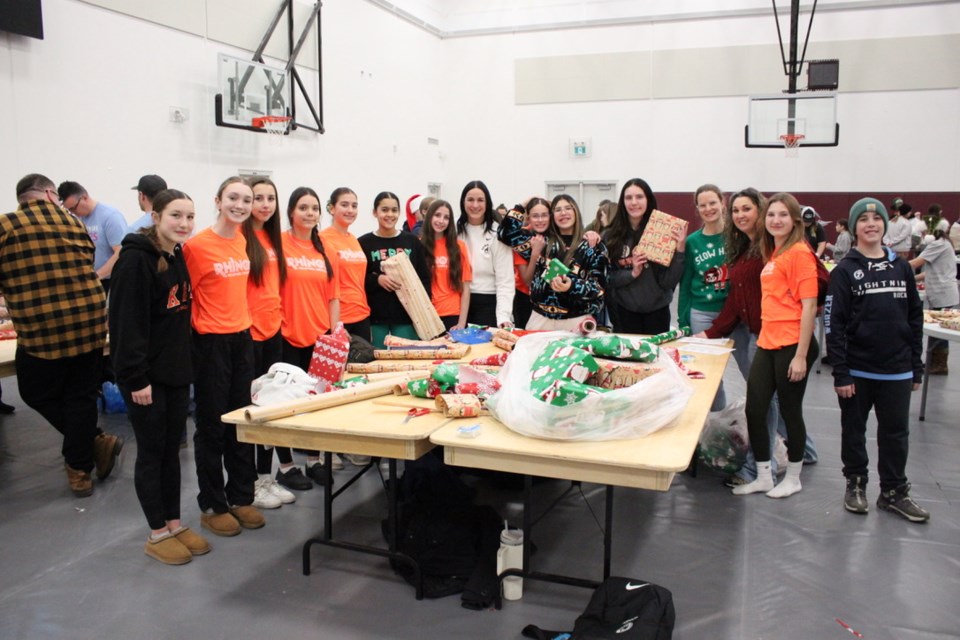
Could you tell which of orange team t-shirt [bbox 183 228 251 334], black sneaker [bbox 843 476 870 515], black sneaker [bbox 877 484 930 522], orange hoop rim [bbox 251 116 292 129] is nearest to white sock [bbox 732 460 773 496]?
black sneaker [bbox 843 476 870 515]

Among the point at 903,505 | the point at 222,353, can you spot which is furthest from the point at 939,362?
the point at 222,353

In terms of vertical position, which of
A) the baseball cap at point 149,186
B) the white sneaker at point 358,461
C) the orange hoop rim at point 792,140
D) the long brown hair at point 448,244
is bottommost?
the white sneaker at point 358,461

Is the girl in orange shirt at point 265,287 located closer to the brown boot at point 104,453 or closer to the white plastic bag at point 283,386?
the white plastic bag at point 283,386

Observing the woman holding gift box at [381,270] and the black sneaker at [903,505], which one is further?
the woman holding gift box at [381,270]

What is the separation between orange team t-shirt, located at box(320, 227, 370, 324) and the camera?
12.1ft

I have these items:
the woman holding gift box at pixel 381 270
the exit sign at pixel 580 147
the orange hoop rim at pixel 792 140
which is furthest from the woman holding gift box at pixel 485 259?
the exit sign at pixel 580 147

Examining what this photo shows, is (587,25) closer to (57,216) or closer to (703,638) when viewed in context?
(57,216)

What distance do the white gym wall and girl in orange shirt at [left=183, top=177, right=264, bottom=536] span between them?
150 inches

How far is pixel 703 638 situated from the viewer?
221 cm

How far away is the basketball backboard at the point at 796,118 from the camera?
9.26 metres

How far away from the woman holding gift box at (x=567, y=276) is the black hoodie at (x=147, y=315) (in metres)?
1.87

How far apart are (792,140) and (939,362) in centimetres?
433

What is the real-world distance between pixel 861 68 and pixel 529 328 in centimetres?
841

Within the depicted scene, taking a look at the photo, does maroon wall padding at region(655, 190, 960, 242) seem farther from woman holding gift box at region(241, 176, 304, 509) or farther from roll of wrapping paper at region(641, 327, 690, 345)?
woman holding gift box at region(241, 176, 304, 509)
